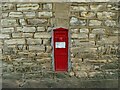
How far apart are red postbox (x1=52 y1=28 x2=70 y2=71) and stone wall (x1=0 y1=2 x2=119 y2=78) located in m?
0.10

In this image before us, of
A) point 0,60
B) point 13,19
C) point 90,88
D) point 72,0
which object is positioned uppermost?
point 72,0

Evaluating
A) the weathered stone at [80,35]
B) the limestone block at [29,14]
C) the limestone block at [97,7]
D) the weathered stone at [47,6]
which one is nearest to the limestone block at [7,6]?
the limestone block at [29,14]

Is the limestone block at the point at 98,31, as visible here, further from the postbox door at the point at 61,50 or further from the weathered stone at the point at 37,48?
the weathered stone at the point at 37,48

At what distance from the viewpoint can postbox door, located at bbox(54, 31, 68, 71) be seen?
18.8ft

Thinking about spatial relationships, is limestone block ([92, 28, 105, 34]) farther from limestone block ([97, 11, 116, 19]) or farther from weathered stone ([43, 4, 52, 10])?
weathered stone ([43, 4, 52, 10])

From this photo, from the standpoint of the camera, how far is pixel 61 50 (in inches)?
229

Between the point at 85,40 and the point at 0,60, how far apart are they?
1925 mm

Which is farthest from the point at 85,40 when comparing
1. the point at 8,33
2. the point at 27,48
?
the point at 8,33

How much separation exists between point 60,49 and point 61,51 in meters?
0.05

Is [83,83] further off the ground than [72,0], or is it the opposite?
[72,0]

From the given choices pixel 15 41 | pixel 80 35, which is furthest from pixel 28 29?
pixel 80 35

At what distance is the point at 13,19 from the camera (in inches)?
227

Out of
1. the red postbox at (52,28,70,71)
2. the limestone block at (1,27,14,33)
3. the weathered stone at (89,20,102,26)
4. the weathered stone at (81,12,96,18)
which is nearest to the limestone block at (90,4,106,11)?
the weathered stone at (81,12,96,18)

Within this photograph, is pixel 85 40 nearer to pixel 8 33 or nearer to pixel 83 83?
pixel 83 83
